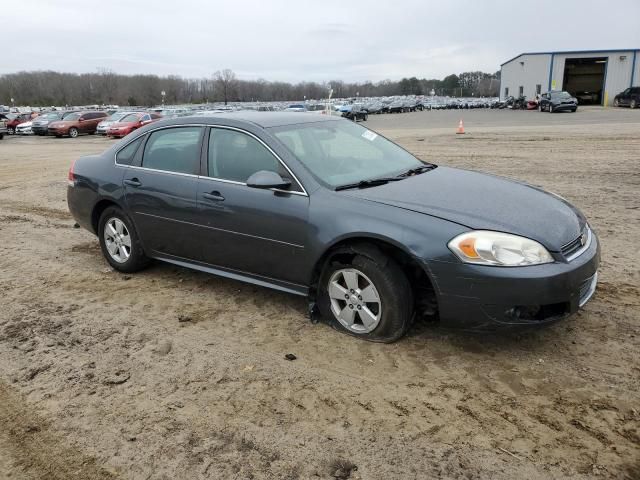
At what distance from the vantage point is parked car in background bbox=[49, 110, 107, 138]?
31.7 meters

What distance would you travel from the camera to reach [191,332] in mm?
4234

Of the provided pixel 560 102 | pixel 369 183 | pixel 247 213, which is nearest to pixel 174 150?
pixel 247 213

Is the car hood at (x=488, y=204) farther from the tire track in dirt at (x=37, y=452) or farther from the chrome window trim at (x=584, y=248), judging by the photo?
the tire track in dirt at (x=37, y=452)

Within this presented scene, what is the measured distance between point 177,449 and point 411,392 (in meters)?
1.40

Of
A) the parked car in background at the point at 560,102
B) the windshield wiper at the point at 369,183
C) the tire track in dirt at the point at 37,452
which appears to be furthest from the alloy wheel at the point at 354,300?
the parked car in background at the point at 560,102

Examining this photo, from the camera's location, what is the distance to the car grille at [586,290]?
11.8 ft

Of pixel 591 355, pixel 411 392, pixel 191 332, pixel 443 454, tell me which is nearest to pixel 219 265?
pixel 191 332

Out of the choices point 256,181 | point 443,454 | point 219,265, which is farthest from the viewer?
point 219,265

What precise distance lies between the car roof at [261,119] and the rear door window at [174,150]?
0.11 meters

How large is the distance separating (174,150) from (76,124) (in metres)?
30.9

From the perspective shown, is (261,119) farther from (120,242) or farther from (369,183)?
(120,242)

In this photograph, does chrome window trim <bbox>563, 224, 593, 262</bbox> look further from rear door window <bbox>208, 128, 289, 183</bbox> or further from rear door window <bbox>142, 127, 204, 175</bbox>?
rear door window <bbox>142, 127, 204, 175</bbox>

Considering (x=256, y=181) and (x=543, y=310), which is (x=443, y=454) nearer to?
(x=543, y=310)

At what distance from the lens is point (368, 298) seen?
384 centimetres
